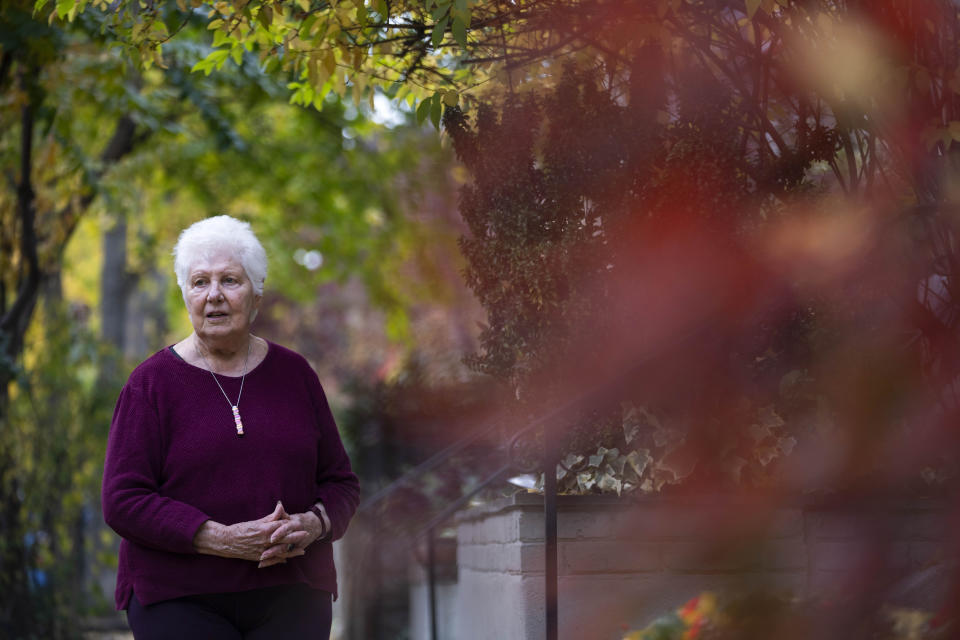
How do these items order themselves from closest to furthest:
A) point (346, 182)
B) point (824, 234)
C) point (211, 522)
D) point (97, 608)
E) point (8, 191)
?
1. point (211, 522)
2. point (824, 234)
3. point (8, 191)
4. point (97, 608)
5. point (346, 182)

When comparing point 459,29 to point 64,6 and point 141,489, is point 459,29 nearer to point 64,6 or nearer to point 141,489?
point 64,6

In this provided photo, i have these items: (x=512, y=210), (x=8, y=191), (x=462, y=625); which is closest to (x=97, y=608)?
(x=8, y=191)

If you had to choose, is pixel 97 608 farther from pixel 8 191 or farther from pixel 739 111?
pixel 739 111

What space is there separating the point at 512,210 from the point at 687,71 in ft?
2.73

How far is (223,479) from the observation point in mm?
3066

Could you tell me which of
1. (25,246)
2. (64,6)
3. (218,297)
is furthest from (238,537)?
(25,246)

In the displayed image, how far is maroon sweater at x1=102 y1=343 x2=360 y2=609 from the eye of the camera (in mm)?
2977

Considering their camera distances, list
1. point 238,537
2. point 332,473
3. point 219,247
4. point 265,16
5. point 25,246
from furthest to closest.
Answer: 1. point 25,246
2. point 265,16
3. point 332,473
4. point 219,247
5. point 238,537

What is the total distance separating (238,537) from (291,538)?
141mm

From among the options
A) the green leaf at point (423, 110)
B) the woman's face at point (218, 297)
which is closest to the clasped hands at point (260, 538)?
the woman's face at point (218, 297)

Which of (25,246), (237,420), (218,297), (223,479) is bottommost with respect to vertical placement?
(223,479)

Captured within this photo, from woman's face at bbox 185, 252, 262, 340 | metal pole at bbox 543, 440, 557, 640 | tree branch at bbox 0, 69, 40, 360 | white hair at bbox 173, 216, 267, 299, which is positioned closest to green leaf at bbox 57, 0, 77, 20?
white hair at bbox 173, 216, 267, 299

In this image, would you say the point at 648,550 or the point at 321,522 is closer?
the point at 321,522

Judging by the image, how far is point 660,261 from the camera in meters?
3.84
